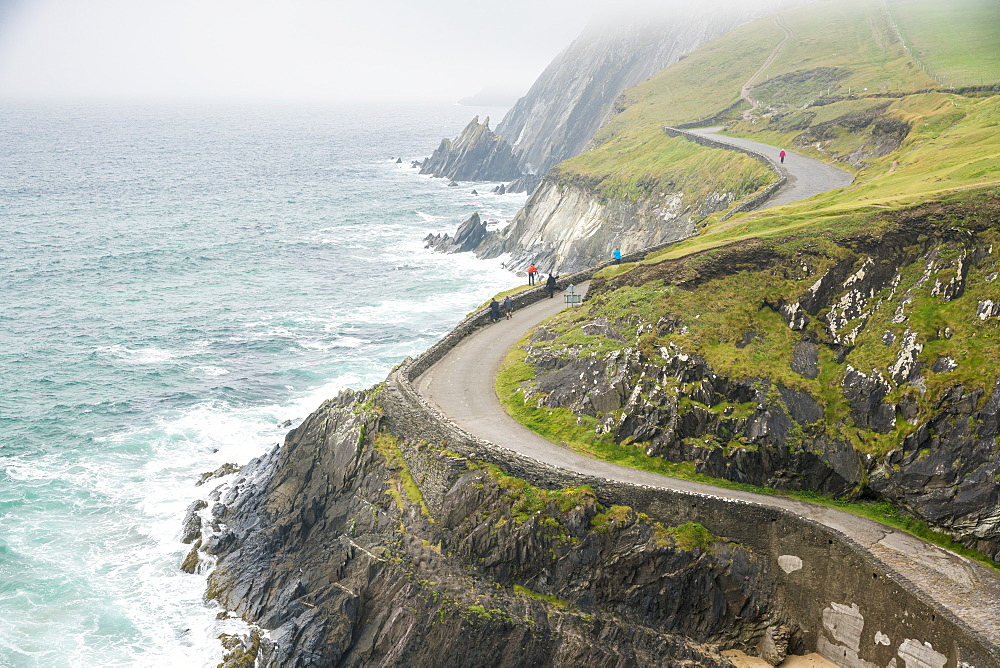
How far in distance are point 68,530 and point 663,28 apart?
163 meters

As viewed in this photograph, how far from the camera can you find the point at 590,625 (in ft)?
81.0

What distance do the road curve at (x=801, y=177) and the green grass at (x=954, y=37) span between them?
13387mm

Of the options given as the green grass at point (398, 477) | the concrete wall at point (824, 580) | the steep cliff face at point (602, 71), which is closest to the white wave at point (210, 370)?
the green grass at point (398, 477)

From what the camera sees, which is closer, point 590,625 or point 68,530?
point 590,625

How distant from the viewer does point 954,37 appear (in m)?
86.9

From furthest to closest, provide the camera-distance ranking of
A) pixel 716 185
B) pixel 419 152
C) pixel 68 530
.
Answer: pixel 419 152
pixel 716 185
pixel 68 530

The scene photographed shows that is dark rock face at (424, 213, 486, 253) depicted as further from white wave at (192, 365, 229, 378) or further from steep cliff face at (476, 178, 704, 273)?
white wave at (192, 365, 229, 378)

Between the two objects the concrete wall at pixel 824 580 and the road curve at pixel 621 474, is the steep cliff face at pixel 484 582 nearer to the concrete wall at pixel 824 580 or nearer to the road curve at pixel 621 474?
the concrete wall at pixel 824 580

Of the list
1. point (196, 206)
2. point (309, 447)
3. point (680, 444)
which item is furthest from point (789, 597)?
point (196, 206)

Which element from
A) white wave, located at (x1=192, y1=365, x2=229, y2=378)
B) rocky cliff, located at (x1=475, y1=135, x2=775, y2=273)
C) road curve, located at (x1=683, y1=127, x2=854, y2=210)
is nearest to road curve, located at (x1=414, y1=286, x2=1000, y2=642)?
road curve, located at (x1=683, y1=127, x2=854, y2=210)

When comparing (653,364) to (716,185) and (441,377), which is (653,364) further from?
(716,185)

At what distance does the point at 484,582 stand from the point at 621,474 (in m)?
5.94

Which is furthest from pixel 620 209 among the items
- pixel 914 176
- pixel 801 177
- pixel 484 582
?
pixel 484 582

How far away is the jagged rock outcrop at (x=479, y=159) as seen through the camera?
471ft
